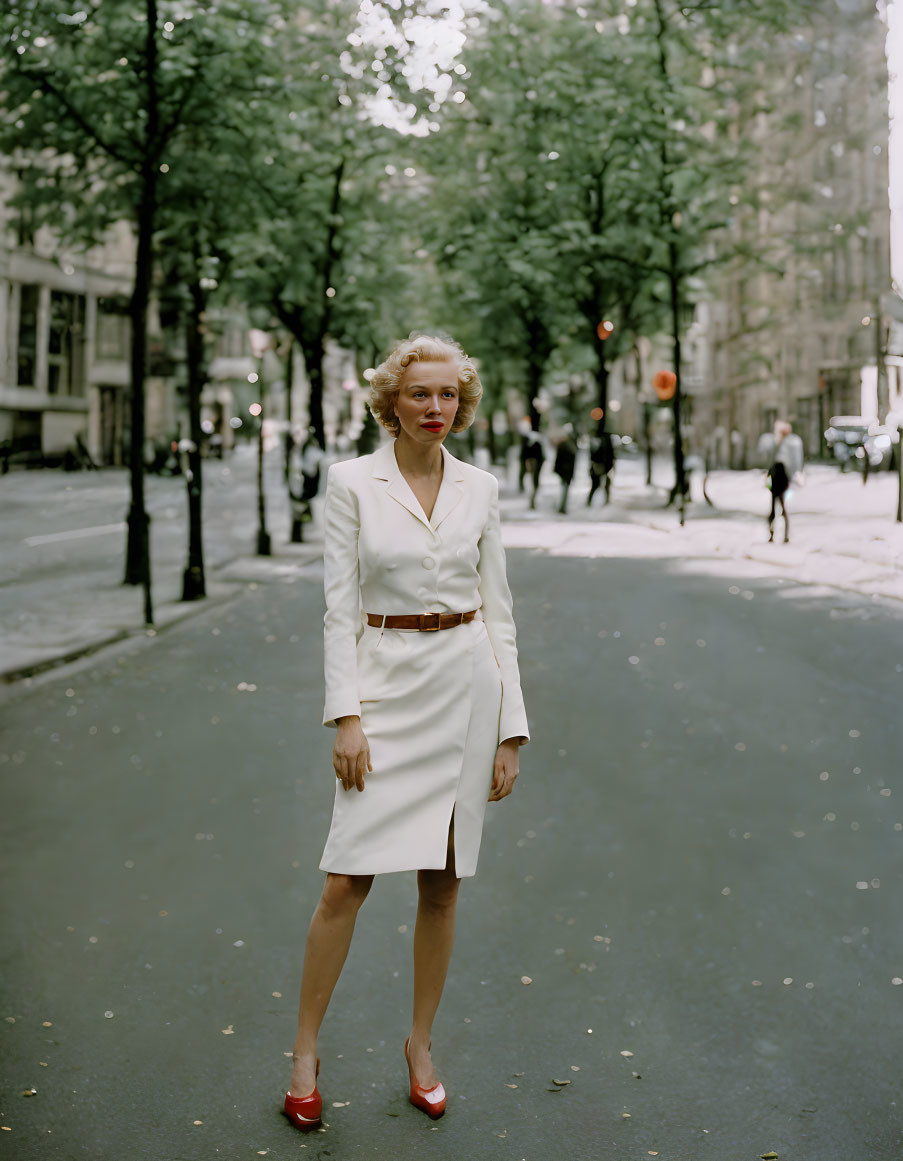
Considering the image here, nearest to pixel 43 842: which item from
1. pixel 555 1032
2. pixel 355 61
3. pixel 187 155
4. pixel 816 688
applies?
pixel 555 1032

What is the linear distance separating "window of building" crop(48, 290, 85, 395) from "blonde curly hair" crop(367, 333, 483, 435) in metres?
20.6

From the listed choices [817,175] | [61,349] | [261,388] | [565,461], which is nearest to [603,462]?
[565,461]

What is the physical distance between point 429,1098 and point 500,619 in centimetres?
121

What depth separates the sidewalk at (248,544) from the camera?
49.8ft

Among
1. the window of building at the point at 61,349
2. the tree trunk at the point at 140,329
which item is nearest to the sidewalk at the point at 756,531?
the tree trunk at the point at 140,329

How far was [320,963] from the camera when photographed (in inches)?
143

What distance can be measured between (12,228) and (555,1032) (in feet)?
51.1

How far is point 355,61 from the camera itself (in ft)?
75.7

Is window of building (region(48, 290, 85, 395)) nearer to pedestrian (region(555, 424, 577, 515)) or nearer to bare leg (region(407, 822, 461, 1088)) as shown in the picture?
pedestrian (region(555, 424, 577, 515))

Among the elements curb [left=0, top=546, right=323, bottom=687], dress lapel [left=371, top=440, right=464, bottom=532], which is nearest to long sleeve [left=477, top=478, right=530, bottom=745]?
dress lapel [left=371, top=440, right=464, bottom=532]

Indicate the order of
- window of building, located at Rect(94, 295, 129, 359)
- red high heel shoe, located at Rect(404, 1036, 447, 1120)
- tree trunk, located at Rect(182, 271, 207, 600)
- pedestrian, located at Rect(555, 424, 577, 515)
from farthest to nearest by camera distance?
window of building, located at Rect(94, 295, 129, 359), pedestrian, located at Rect(555, 424, 577, 515), tree trunk, located at Rect(182, 271, 207, 600), red high heel shoe, located at Rect(404, 1036, 447, 1120)

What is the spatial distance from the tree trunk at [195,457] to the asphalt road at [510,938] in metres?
6.53

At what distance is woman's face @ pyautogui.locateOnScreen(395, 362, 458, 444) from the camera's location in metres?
3.52

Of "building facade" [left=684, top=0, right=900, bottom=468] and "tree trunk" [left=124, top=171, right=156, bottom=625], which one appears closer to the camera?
"tree trunk" [left=124, top=171, right=156, bottom=625]
